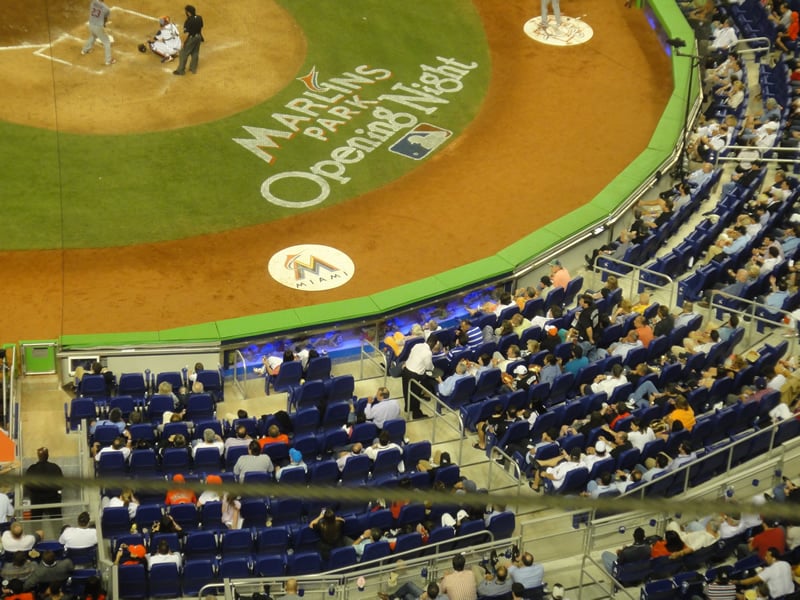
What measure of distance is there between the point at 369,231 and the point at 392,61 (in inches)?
312

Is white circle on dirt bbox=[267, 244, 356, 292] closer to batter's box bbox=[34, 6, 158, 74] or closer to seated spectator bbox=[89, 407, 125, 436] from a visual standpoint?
seated spectator bbox=[89, 407, 125, 436]

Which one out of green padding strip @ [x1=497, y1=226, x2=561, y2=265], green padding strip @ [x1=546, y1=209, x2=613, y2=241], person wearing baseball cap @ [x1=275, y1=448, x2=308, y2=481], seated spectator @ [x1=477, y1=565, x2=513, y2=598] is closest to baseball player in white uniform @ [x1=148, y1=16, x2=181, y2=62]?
green padding strip @ [x1=497, y1=226, x2=561, y2=265]

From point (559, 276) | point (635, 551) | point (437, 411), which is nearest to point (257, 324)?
point (437, 411)

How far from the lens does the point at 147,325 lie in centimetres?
2273

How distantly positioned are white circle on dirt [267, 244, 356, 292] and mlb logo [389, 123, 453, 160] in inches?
175

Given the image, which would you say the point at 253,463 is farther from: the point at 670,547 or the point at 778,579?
the point at 778,579

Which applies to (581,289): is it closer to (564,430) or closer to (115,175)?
(564,430)

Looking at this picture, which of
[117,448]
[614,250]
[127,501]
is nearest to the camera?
[127,501]

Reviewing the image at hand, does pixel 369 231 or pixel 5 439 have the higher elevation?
pixel 369 231

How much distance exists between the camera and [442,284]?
23234 mm

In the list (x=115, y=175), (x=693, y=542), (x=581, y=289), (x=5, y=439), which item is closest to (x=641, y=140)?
(x=581, y=289)

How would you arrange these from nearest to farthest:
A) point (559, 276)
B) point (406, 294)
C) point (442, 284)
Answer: point (406, 294) → point (442, 284) → point (559, 276)

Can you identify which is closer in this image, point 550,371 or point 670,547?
point 670,547

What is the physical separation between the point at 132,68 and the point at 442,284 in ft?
38.6
